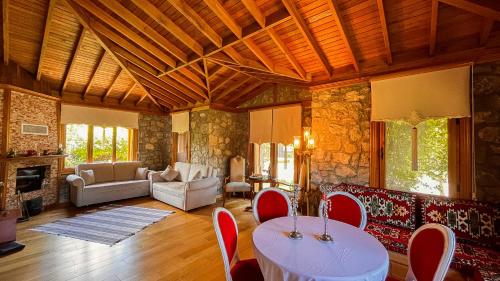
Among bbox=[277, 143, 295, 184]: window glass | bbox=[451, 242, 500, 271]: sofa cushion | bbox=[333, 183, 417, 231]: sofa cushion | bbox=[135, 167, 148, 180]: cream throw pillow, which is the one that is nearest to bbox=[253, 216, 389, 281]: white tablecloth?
bbox=[451, 242, 500, 271]: sofa cushion

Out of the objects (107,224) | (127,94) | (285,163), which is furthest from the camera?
(127,94)

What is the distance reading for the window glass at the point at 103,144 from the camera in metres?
5.85

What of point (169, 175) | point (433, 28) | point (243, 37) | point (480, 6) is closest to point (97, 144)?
point (169, 175)

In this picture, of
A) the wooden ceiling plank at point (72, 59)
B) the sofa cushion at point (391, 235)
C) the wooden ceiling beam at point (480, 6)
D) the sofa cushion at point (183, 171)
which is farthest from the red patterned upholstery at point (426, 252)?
the wooden ceiling plank at point (72, 59)

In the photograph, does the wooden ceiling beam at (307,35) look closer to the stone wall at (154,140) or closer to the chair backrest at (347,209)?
the chair backrest at (347,209)

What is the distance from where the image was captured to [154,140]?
22.8ft

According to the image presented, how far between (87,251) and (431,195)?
461 centimetres

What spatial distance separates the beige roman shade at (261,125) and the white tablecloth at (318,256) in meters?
3.62

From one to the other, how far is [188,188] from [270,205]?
2.65 meters

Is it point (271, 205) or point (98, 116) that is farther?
point (98, 116)

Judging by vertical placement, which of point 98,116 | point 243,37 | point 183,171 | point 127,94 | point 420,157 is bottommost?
point 183,171

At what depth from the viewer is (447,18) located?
2480 mm

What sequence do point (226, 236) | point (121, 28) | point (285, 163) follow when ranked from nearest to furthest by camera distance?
point (226, 236) → point (121, 28) → point (285, 163)

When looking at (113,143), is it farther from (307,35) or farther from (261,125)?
(307,35)
